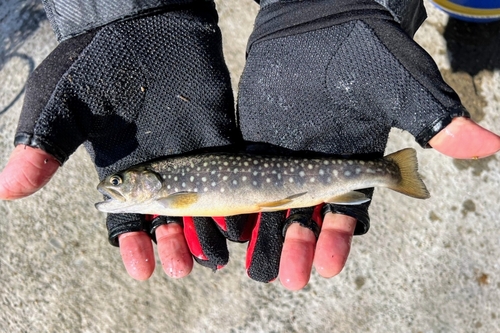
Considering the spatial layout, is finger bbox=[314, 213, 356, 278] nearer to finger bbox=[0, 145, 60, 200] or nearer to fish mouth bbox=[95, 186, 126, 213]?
fish mouth bbox=[95, 186, 126, 213]

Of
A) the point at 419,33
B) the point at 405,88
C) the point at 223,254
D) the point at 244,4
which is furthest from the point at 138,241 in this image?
the point at 419,33

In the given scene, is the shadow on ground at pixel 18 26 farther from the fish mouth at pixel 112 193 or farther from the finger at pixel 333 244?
the finger at pixel 333 244

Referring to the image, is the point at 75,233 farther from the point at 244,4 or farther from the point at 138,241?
the point at 244,4

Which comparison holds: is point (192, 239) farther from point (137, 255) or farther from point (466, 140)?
point (466, 140)

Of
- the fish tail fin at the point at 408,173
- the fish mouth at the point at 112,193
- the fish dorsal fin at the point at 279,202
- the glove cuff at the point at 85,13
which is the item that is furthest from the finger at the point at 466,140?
the glove cuff at the point at 85,13

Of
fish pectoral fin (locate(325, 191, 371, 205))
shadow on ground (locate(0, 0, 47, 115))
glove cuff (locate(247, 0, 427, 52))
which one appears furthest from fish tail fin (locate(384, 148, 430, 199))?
shadow on ground (locate(0, 0, 47, 115))

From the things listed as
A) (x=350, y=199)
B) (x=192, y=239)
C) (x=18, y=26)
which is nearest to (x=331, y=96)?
(x=350, y=199)
